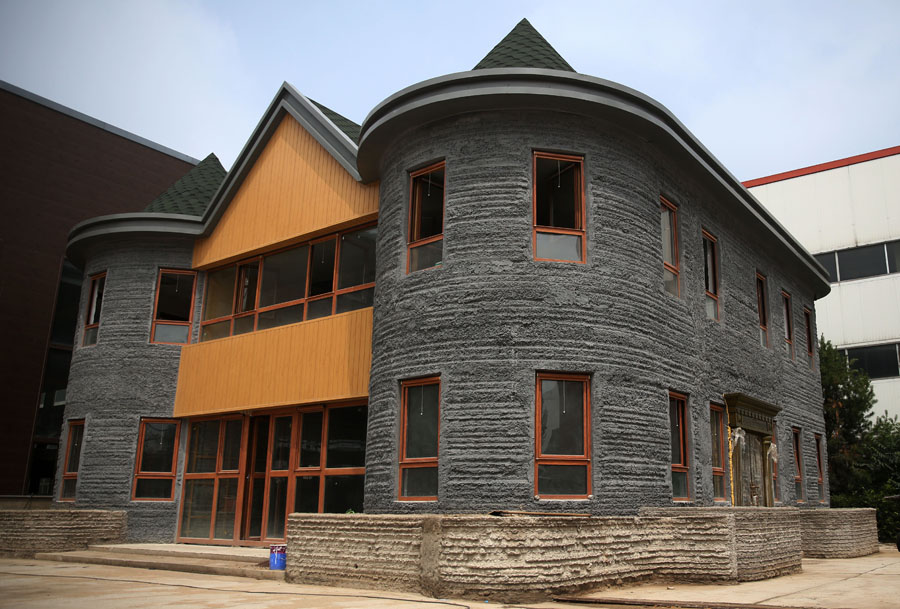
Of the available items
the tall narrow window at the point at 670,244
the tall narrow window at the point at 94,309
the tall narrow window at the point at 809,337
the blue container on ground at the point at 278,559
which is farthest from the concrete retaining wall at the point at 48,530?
the tall narrow window at the point at 809,337

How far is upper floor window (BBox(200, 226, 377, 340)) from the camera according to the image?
15.4m

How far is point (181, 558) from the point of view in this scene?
14211 millimetres

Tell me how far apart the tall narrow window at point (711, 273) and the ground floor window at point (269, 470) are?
684 centimetres

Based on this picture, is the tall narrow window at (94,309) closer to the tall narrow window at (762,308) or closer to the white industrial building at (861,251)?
the tall narrow window at (762,308)

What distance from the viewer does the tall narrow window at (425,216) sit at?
42.4 ft

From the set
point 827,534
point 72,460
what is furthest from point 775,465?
point 72,460

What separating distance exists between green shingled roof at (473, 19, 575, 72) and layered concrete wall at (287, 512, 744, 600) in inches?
295

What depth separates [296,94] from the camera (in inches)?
667

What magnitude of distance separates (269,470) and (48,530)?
15.0 feet

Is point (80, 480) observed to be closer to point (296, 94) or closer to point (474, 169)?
point (296, 94)

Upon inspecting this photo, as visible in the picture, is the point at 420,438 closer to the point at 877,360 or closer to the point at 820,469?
the point at 820,469

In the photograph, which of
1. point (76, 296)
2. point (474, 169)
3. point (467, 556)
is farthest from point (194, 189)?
point (467, 556)

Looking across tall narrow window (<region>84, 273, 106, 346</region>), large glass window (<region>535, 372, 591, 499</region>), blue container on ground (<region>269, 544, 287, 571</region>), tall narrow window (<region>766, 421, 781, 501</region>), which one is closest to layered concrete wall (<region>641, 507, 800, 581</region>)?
large glass window (<region>535, 372, 591, 499</region>)

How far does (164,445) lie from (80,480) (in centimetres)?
188
